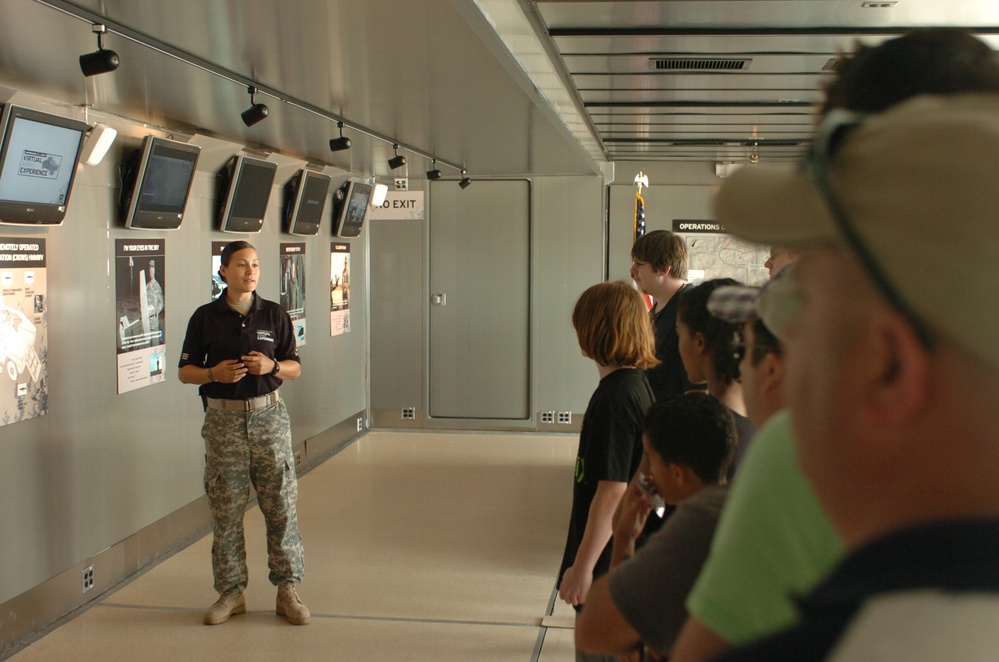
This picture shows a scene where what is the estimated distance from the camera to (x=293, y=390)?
784cm

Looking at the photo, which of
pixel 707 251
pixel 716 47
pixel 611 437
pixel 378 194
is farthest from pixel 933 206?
pixel 707 251

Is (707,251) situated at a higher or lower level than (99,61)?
lower

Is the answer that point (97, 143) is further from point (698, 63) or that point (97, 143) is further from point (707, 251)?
point (707, 251)

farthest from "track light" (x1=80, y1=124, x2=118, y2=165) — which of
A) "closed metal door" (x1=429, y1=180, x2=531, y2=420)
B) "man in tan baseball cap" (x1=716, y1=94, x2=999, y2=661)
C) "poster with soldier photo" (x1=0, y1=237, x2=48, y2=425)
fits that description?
"closed metal door" (x1=429, y1=180, x2=531, y2=420)

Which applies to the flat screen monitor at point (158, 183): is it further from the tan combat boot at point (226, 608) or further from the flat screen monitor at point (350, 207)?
the flat screen monitor at point (350, 207)

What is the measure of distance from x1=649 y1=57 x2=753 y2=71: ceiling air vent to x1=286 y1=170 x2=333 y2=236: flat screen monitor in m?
3.64

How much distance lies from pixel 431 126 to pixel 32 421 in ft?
9.12

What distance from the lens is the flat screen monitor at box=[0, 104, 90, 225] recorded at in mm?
4031

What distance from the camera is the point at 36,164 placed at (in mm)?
4230

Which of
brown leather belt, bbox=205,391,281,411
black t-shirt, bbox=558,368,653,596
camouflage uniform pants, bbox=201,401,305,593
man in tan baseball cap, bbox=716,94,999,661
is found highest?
man in tan baseball cap, bbox=716,94,999,661

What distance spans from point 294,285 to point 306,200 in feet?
2.31

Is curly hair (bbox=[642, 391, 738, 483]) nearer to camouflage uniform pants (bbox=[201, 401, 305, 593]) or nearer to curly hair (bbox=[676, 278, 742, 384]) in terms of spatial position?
curly hair (bbox=[676, 278, 742, 384])

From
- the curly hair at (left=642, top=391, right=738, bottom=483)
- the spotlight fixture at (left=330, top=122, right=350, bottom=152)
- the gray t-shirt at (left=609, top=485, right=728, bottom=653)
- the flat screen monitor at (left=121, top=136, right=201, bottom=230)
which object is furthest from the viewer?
the spotlight fixture at (left=330, top=122, right=350, bottom=152)

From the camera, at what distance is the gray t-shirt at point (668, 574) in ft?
4.19
